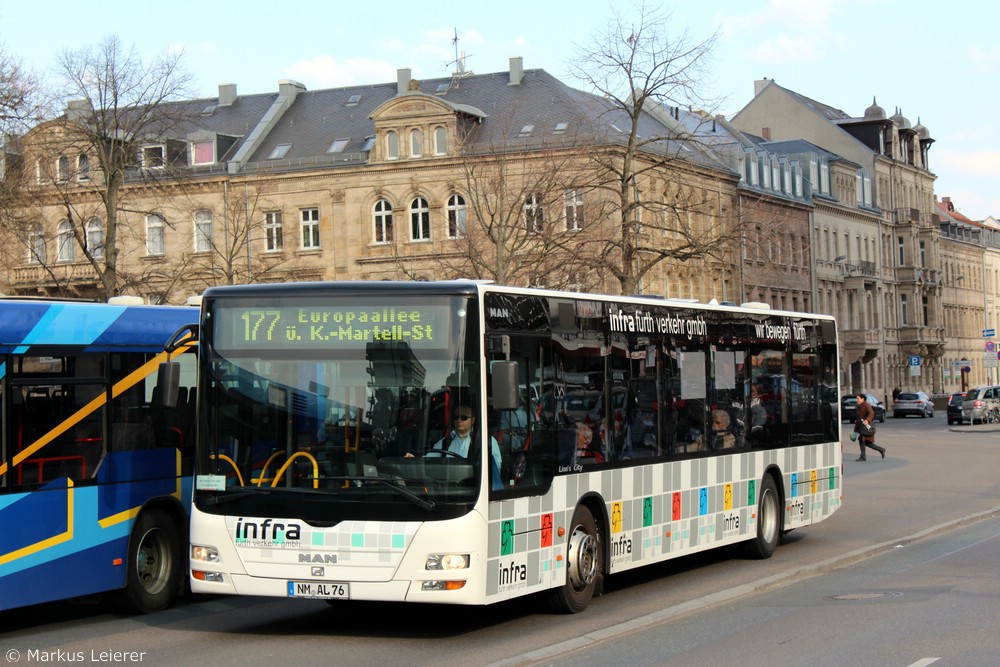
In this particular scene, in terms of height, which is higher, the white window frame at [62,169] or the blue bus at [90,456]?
the white window frame at [62,169]

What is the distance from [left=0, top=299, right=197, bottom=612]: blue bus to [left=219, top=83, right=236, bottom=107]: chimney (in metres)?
61.3

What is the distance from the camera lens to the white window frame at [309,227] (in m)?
67.2

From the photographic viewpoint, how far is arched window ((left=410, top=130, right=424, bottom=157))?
2552 inches

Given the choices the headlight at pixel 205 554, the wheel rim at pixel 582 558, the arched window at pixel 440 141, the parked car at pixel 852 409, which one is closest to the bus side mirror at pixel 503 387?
the wheel rim at pixel 582 558

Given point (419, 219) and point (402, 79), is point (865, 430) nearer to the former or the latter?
point (419, 219)

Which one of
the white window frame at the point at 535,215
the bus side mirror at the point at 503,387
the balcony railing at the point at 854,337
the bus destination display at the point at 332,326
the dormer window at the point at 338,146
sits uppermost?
the dormer window at the point at 338,146

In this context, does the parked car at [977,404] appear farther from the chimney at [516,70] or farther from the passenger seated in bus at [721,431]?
the passenger seated in bus at [721,431]

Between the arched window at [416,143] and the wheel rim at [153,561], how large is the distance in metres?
52.1

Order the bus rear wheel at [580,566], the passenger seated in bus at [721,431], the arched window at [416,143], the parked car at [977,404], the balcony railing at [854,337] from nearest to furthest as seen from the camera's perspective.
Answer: the bus rear wheel at [580,566], the passenger seated in bus at [721,431], the arched window at [416,143], the parked car at [977,404], the balcony railing at [854,337]

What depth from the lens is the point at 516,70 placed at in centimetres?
6731

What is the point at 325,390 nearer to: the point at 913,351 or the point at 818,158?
the point at 818,158

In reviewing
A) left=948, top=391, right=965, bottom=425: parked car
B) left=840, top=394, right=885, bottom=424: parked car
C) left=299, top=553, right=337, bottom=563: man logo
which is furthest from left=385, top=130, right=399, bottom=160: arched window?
left=299, top=553, right=337, bottom=563: man logo

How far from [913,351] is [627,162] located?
69.4m

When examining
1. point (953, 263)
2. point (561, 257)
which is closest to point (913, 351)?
point (953, 263)
